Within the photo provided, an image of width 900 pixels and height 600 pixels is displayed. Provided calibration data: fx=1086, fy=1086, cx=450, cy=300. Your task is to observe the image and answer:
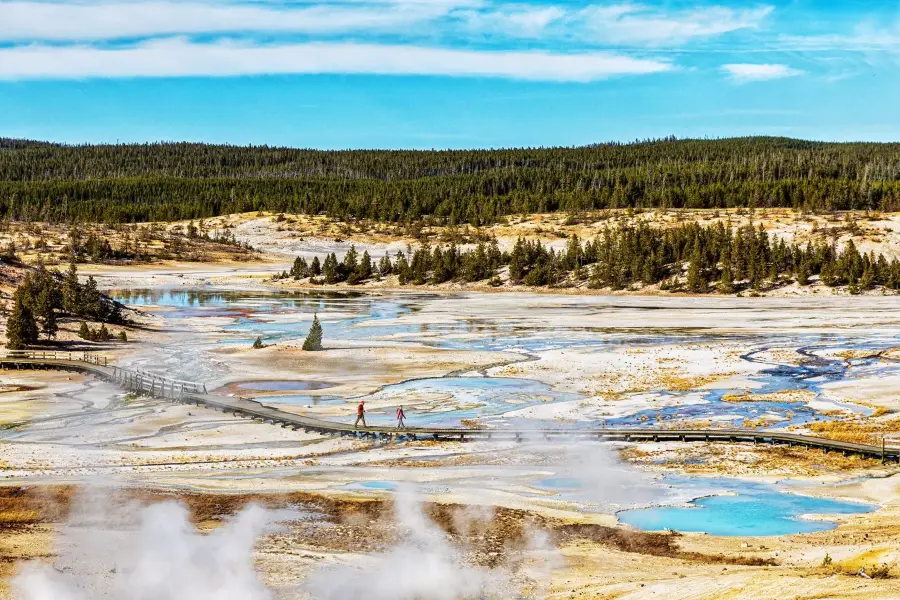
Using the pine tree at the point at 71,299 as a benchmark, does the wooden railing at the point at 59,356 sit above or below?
below

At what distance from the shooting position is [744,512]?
25.8 metres

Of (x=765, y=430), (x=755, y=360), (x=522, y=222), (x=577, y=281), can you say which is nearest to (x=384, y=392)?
(x=765, y=430)

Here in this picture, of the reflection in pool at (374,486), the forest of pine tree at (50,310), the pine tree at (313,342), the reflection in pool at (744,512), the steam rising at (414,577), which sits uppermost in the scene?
the forest of pine tree at (50,310)

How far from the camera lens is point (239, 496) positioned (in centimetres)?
2720

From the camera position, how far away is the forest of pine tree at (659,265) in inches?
3802

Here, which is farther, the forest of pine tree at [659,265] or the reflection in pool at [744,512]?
the forest of pine tree at [659,265]

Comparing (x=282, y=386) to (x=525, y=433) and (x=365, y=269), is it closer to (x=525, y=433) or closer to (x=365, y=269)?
(x=525, y=433)

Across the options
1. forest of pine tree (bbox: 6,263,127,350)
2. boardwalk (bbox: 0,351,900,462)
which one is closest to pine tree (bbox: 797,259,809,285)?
forest of pine tree (bbox: 6,263,127,350)

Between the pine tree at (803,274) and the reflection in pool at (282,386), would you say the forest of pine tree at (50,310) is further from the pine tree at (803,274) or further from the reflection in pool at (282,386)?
the pine tree at (803,274)

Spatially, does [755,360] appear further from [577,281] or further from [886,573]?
[577,281]

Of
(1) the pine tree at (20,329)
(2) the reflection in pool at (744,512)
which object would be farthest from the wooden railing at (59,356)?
(2) the reflection in pool at (744,512)

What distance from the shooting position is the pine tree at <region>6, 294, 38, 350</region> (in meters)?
54.3

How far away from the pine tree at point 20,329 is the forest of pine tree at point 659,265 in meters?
57.6

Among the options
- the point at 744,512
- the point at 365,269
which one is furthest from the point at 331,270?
the point at 744,512
